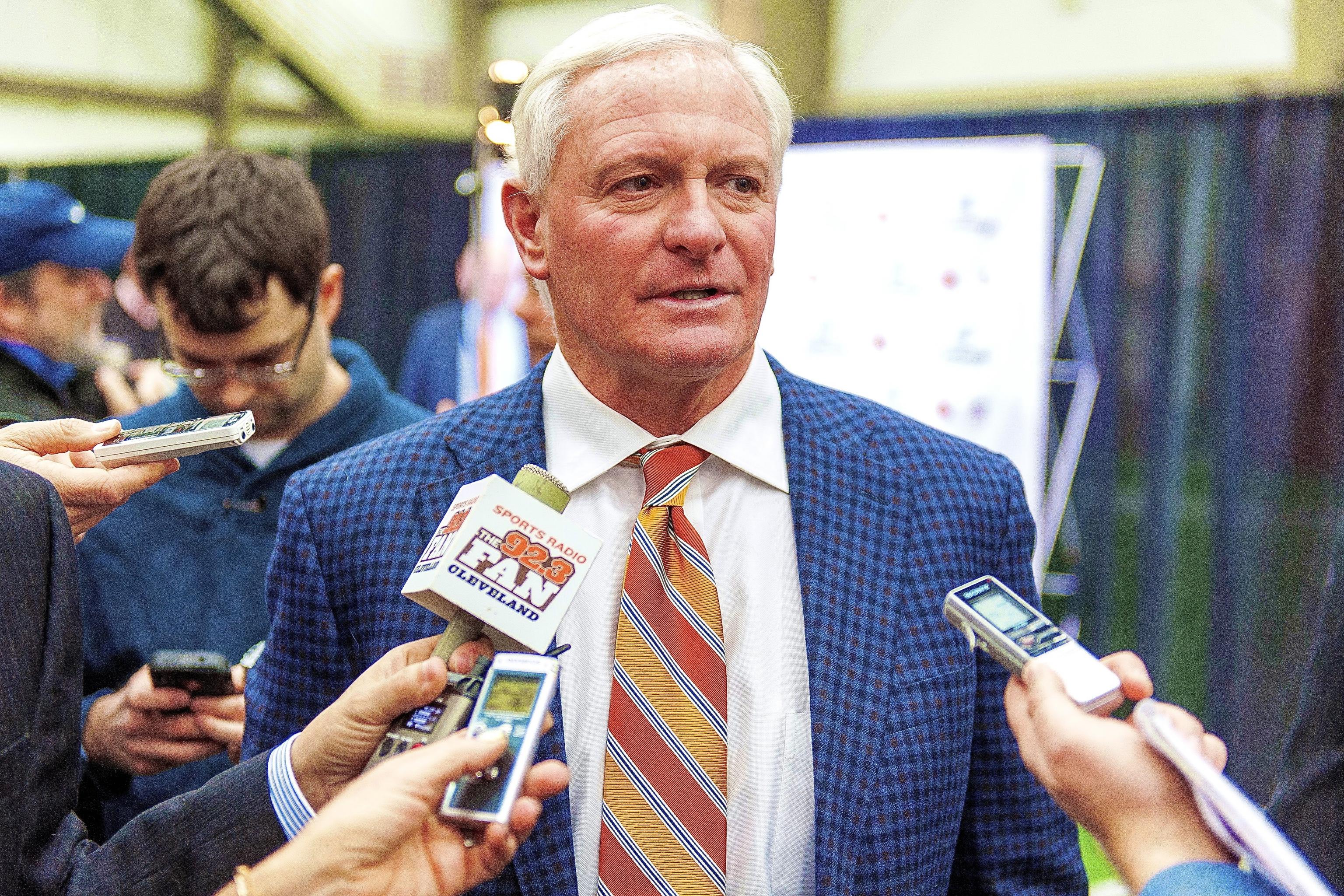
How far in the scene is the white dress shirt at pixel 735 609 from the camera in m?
1.40

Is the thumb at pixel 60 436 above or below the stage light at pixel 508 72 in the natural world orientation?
below

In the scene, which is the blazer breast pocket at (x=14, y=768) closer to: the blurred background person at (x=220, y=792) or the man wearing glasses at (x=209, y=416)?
the blurred background person at (x=220, y=792)

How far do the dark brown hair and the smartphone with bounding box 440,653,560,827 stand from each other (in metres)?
1.37

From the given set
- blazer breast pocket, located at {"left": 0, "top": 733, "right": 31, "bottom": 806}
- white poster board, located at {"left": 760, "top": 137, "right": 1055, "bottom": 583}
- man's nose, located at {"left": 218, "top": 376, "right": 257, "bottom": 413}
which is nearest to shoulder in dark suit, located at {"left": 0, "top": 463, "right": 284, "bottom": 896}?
blazer breast pocket, located at {"left": 0, "top": 733, "right": 31, "bottom": 806}

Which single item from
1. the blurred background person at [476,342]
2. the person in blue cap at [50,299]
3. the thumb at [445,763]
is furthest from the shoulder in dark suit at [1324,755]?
the blurred background person at [476,342]

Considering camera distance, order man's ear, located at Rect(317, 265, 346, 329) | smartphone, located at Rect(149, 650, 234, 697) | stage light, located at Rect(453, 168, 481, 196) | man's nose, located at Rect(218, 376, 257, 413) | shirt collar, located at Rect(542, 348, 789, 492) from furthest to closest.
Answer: stage light, located at Rect(453, 168, 481, 196)
man's ear, located at Rect(317, 265, 346, 329)
man's nose, located at Rect(218, 376, 257, 413)
smartphone, located at Rect(149, 650, 234, 697)
shirt collar, located at Rect(542, 348, 789, 492)

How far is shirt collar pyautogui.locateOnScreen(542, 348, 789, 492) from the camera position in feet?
5.16

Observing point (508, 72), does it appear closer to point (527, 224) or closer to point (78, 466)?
point (527, 224)

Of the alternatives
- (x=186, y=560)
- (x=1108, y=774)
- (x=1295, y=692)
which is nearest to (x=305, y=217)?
(x=186, y=560)

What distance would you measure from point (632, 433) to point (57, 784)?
813mm

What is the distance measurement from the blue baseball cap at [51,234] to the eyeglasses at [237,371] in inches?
25.7

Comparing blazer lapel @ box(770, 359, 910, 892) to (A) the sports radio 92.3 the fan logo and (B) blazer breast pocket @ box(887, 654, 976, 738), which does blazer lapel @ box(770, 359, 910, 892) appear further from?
(A) the sports radio 92.3 the fan logo

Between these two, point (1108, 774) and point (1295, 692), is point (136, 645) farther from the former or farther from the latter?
point (1295, 692)

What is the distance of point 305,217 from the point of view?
2295mm
